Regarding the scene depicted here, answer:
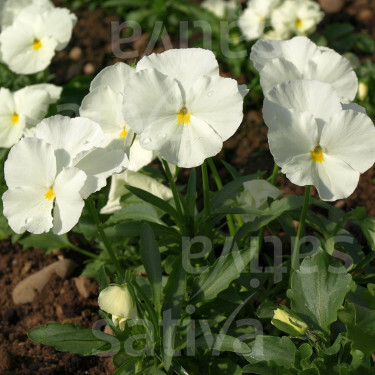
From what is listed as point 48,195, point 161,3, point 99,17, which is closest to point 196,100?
point 48,195

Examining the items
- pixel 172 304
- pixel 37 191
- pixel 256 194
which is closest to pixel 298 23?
pixel 256 194

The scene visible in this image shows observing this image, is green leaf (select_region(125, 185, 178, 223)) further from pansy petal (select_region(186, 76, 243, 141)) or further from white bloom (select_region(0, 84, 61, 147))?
white bloom (select_region(0, 84, 61, 147))

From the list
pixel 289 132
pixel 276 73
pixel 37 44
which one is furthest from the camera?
pixel 37 44

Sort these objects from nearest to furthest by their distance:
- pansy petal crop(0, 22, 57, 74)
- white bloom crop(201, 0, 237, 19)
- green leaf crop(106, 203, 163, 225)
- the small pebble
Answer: green leaf crop(106, 203, 163, 225) < pansy petal crop(0, 22, 57, 74) < white bloom crop(201, 0, 237, 19) < the small pebble

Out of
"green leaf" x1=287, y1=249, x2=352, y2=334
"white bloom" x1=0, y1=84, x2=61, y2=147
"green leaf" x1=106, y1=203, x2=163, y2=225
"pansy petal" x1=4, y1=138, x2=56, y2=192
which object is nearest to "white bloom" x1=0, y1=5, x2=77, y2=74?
"white bloom" x1=0, y1=84, x2=61, y2=147

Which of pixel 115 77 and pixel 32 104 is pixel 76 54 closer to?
pixel 32 104

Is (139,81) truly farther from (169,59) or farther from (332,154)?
(332,154)
